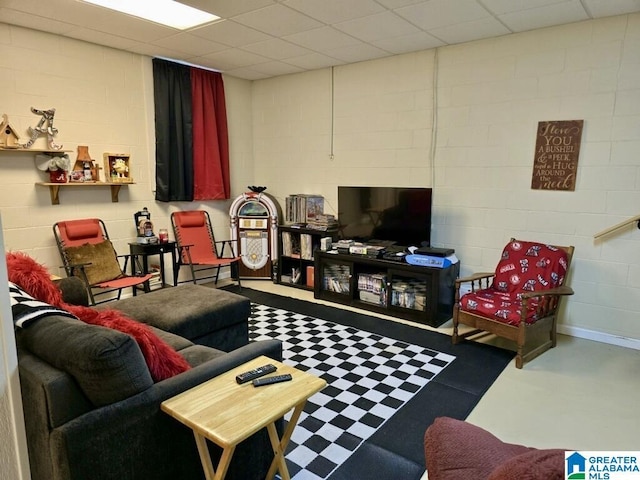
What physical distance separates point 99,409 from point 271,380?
0.58 m

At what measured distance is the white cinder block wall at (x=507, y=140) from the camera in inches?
131

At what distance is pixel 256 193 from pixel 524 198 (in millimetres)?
3130

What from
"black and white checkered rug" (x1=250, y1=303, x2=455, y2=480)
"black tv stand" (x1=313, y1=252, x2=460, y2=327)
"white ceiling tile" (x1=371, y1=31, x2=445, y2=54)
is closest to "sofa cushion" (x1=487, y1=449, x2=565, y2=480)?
"black and white checkered rug" (x1=250, y1=303, x2=455, y2=480)

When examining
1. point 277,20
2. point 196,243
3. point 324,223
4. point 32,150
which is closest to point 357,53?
point 277,20

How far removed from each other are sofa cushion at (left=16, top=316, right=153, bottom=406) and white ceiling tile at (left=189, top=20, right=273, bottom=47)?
2981 mm

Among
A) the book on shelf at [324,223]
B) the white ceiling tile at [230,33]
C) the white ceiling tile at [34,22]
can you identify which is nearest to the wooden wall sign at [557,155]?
the book on shelf at [324,223]

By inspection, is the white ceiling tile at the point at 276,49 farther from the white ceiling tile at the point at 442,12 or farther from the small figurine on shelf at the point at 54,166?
the small figurine on shelf at the point at 54,166

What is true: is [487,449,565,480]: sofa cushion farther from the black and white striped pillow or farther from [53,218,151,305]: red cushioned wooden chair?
[53,218,151,305]: red cushioned wooden chair

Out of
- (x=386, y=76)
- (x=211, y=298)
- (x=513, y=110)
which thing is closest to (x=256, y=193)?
(x=386, y=76)

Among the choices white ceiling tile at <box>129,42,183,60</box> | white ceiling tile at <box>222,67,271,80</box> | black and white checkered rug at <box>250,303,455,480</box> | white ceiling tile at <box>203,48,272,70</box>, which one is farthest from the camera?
white ceiling tile at <box>222,67,271,80</box>

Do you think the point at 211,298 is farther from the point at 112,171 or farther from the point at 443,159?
the point at 443,159

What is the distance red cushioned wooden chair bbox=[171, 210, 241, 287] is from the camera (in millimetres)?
4840

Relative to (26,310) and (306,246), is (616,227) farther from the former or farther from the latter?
(26,310)

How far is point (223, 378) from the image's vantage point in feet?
5.32
